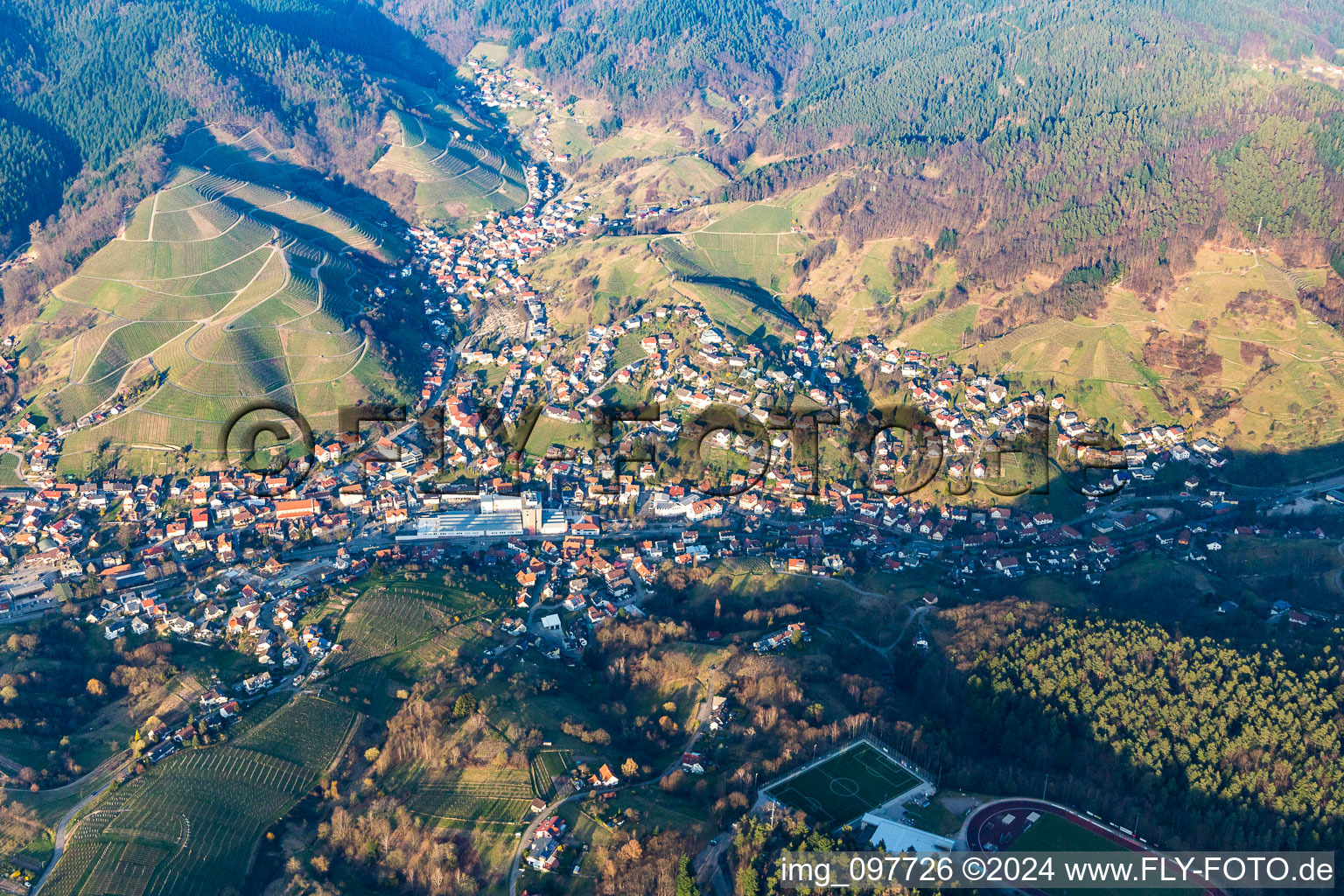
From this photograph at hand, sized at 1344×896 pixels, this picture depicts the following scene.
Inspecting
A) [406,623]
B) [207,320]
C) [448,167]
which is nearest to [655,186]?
[448,167]

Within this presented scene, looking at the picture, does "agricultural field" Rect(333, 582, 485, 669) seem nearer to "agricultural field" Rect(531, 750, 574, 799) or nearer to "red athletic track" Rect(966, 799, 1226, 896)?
"agricultural field" Rect(531, 750, 574, 799)

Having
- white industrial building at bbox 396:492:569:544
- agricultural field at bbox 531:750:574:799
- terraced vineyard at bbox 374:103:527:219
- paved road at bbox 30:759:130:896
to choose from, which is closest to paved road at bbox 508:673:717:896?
agricultural field at bbox 531:750:574:799

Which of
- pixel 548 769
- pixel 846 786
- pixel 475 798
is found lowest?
pixel 475 798

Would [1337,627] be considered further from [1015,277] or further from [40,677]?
[40,677]

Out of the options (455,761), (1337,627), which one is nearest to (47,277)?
(455,761)

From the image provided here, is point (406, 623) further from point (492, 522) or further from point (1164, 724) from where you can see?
point (1164, 724)

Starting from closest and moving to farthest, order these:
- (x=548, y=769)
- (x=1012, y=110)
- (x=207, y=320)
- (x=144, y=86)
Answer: (x=548, y=769), (x=207, y=320), (x=144, y=86), (x=1012, y=110)

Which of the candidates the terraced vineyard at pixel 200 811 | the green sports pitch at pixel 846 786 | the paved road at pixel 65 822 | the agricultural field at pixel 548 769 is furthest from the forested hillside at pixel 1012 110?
the paved road at pixel 65 822
